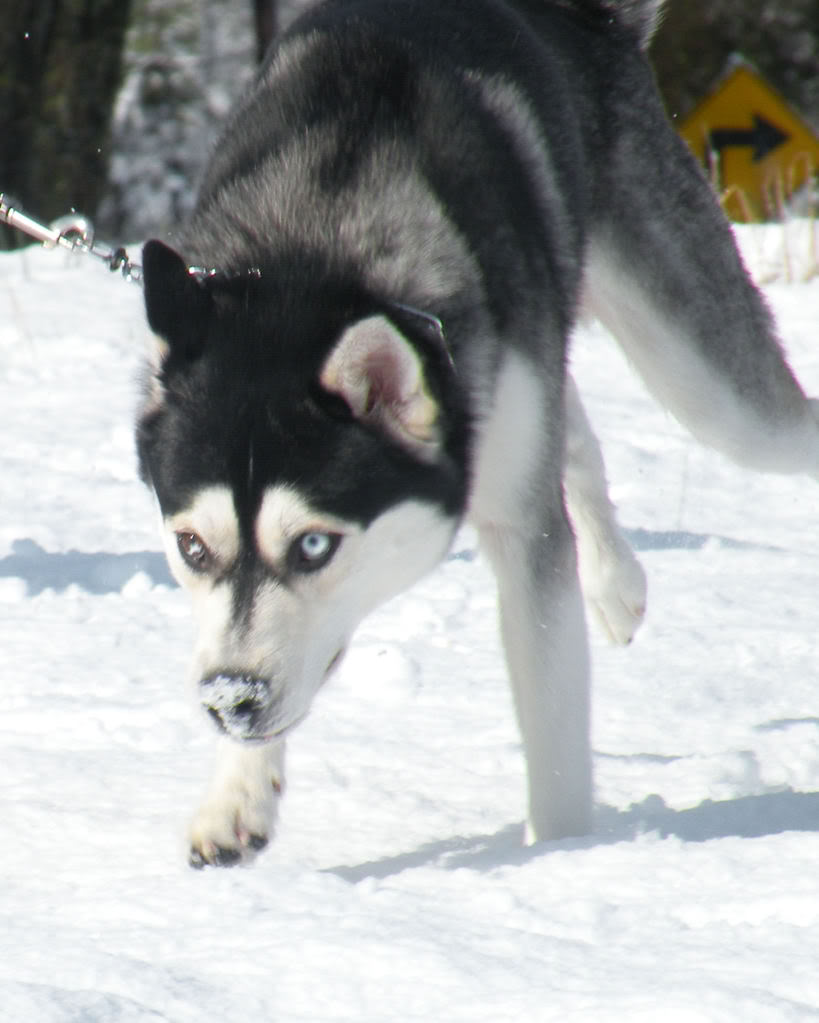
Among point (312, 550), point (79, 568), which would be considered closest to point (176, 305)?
point (312, 550)

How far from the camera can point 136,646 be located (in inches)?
144

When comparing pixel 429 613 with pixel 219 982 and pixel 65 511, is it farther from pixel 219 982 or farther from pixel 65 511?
pixel 219 982

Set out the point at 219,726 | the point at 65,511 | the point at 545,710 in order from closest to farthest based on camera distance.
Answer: the point at 219,726 → the point at 545,710 → the point at 65,511

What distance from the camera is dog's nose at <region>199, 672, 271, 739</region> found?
2.22 m

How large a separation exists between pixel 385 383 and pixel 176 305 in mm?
349

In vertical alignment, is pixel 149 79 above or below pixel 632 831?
below

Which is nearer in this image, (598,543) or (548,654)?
(548,654)

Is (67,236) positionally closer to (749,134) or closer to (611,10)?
(611,10)

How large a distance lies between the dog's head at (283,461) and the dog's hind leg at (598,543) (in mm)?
1167

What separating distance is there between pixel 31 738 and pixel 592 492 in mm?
1456

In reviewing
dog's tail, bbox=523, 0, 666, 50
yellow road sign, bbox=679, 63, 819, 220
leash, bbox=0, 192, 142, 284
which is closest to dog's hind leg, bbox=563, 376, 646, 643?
dog's tail, bbox=523, 0, 666, 50

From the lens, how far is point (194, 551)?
2.36 m

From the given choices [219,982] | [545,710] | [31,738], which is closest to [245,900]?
[219,982]

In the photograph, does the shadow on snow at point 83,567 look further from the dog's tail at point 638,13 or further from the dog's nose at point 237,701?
the dog's nose at point 237,701
